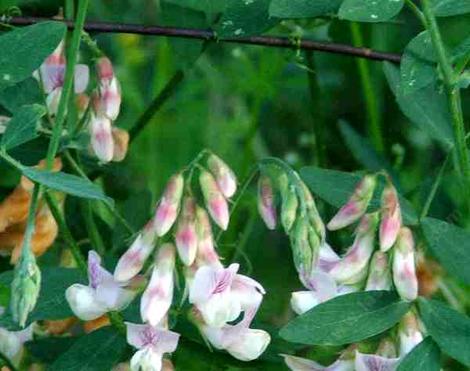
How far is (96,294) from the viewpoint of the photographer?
1.79 meters

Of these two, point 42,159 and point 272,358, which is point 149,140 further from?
point 272,358

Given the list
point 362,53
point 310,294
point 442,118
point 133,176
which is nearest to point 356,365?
point 310,294

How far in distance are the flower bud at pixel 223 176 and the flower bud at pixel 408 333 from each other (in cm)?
26

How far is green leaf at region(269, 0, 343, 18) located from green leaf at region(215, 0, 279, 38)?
133 mm

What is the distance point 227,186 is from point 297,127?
6.45 ft

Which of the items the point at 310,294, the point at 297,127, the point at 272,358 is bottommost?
the point at 297,127

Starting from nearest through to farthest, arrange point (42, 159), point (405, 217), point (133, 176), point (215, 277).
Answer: point (215, 277)
point (405, 217)
point (42, 159)
point (133, 176)

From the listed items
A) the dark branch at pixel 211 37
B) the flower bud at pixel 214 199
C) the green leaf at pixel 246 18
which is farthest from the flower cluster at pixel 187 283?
the dark branch at pixel 211 37

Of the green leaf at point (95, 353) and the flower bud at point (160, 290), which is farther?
the green leaf at point (95, 353)

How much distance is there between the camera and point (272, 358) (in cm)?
198

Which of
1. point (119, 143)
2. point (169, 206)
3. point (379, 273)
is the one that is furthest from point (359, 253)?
point (119, 143)

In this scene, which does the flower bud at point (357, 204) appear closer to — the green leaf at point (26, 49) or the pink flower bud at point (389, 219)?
the pink flower bud at point (389, 219)

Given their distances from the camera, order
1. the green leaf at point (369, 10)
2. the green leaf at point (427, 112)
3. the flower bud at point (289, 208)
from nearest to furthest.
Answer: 1. the flower bud at point (289, 208)
2. the green leaf at point (369, 10)
3. the green leaf at point (427, 112)

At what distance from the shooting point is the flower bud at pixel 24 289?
5.26ft
